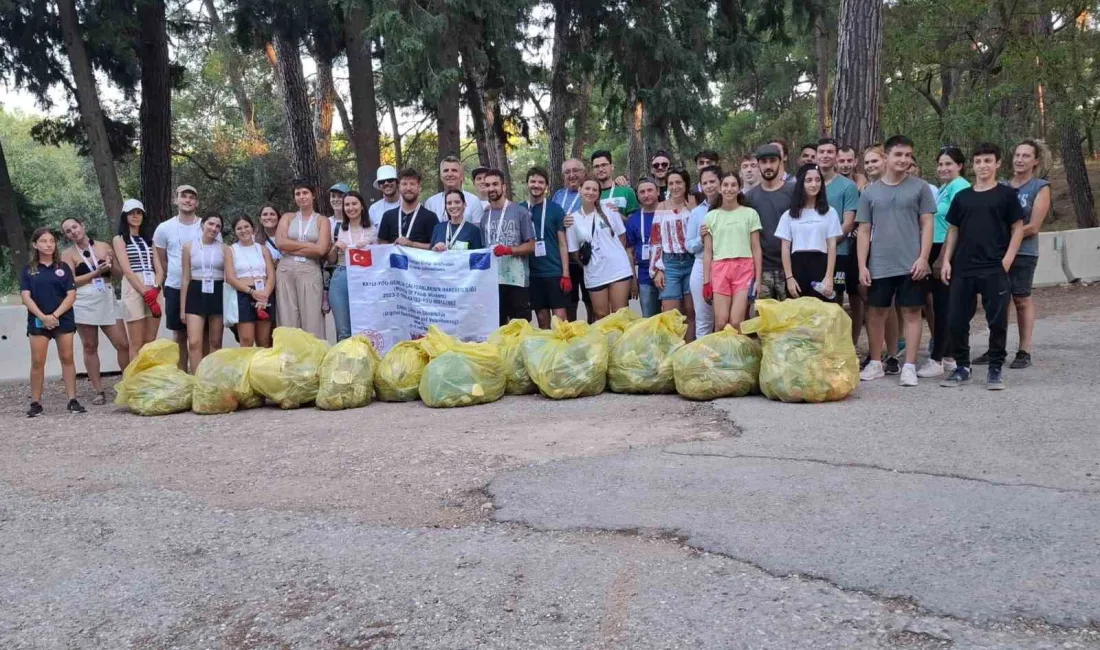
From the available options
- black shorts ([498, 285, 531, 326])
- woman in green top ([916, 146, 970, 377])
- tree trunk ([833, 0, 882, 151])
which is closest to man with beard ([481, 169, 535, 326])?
black shorts ([498, 285, 531, 326])

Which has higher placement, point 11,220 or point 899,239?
point 11,220

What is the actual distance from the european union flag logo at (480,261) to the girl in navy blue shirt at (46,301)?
10.9 ft

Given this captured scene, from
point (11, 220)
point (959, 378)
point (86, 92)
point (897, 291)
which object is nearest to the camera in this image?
point (959, 378)

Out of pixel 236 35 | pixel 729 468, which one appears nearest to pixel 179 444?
pixel 729 468

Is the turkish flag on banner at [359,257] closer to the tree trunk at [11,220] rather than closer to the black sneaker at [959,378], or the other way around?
the black sneaker at [959,378]

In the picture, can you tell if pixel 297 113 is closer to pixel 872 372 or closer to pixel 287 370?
pixel 287 370

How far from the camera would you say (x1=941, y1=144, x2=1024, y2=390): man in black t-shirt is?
6.52 m

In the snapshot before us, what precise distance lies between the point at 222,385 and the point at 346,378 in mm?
1008

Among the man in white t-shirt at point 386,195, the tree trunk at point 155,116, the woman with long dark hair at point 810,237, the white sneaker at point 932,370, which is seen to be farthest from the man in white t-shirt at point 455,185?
the tree trunk at point 155,116

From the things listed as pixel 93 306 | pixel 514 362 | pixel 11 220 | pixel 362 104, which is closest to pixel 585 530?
pixel 514 362

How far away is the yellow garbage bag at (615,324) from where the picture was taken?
7.27 meters

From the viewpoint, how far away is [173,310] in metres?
8.54

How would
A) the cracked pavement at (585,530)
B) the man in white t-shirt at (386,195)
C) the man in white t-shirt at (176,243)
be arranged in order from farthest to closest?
the man in white t-shirt at (386,195)
the man in white t-shirt at (176,243)
the cracked pavement at (585,530)

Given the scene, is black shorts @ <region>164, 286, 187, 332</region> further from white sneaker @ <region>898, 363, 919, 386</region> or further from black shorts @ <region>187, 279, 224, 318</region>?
white sneaker @ <region>898, 363, 919, 386</region>
